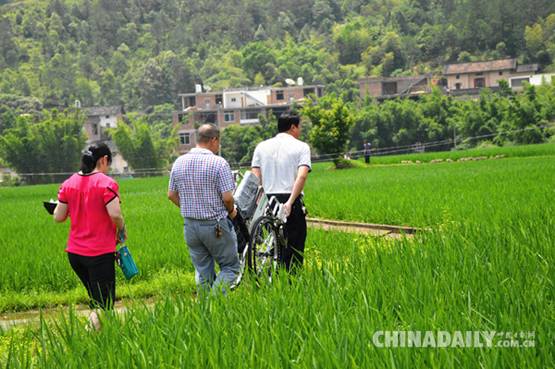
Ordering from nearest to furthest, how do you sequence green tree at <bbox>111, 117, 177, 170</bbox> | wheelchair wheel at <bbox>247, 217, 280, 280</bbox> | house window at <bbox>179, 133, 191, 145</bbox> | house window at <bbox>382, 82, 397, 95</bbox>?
wheelchair wheel at <bbox>247, 217, 280, 280</bbox>, green tree at <bbox>111, 117, 177, 170</bbox>, house window at <bbox>179, 133, 191, 145</bbox>, house window at <bbox>382, 82, 397, 95</bbox>

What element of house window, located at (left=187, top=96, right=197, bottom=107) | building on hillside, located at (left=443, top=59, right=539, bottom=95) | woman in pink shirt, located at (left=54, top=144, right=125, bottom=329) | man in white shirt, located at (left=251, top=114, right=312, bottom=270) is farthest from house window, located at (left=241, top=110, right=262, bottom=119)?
woman in pink shirt, located at (left=54, top=144, right=125, bottom=329)

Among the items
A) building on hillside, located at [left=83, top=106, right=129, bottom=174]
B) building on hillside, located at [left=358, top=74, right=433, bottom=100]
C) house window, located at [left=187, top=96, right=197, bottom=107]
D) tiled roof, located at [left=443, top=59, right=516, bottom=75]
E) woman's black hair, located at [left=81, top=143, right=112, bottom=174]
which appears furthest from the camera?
house window, located at [left=187, top=96, right=197, bottom=107]

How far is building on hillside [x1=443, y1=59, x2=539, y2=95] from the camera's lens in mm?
85000

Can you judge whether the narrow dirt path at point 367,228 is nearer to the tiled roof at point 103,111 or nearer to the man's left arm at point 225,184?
the man's left arm at point 225,184

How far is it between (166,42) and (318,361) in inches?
6220

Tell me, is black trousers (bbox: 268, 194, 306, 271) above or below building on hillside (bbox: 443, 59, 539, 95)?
below

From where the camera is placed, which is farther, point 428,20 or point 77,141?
point 428,20

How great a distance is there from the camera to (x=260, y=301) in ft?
14.4

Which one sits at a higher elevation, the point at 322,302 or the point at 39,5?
the point at 39,5

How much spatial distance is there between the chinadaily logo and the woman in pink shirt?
110 inches

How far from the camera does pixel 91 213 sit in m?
5.63

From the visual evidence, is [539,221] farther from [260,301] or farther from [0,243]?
[0,243]

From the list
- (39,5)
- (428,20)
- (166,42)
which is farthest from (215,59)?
(39,5)

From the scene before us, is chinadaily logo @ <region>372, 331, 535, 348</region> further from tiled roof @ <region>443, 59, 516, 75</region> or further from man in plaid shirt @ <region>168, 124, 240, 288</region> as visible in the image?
tiled roof @ <region>443, 59, 516, 75</region>
